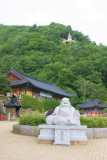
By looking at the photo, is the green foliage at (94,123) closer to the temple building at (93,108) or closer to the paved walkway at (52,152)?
the paved walkway at (52,152)

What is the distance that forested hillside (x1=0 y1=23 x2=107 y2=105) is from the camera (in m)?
47.4

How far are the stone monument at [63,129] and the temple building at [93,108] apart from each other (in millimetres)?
31963

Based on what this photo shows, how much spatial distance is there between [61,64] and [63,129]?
1824 inches

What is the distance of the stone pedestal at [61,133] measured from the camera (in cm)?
764

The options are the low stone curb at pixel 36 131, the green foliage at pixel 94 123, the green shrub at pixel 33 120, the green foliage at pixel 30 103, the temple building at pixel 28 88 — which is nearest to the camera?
the low stone curb at pixel 36 131

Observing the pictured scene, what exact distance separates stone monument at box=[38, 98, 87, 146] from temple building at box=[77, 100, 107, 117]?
31963 mm

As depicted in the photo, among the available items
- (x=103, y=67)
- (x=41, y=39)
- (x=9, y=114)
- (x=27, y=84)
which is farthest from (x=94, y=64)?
(x=9, y=114)

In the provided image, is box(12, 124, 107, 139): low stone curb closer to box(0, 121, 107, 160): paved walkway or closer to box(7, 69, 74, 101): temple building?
box(0, 121, 107, 160): paved walkway

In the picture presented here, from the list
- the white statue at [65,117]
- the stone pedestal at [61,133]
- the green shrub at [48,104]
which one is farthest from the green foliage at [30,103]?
the stone pedestal at [61,133]

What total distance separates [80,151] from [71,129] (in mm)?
1310

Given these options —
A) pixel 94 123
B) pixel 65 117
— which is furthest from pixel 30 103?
pixel 65 117

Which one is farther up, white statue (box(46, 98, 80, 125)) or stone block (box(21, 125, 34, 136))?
white statue (box(46, 98, 80, 125))

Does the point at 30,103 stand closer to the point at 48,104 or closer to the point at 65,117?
the point at 48,104

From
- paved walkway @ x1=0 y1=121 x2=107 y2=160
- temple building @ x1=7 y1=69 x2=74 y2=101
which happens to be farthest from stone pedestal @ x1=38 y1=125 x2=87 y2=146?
temple building @ x1=7 y1=69 x2=74 y2=101
